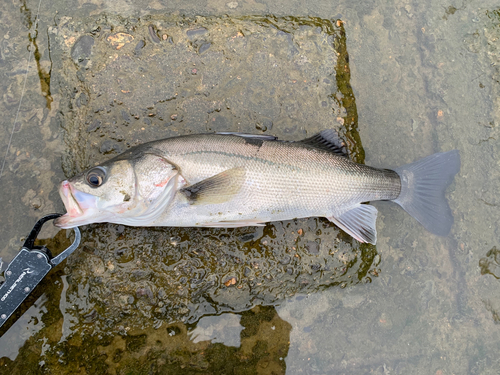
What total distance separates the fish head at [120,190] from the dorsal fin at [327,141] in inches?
48.9

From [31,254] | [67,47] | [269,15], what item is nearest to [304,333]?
[31,254]

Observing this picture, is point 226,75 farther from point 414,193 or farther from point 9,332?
point 9,332

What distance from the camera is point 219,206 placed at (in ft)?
8.85

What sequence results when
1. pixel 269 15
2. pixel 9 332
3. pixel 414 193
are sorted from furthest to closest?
pixel 269 15, pixel 414 193, pixel 9 332

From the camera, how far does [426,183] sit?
10.2 feet

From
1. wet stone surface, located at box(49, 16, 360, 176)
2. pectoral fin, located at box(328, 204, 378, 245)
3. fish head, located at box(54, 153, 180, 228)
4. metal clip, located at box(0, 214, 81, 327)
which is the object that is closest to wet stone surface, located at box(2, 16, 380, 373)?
wet stone surface, located at box(49, 16, 360, 176)

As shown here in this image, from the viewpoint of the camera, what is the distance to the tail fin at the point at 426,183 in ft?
10.2

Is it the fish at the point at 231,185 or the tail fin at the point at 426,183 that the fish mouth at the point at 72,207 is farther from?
the tail fin at the point at 426,183

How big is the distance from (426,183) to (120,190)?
106 inches

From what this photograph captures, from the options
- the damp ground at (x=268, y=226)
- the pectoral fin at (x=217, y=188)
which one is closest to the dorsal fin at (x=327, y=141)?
the damp ground at (x=268, y=226)

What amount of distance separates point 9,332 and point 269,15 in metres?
3.79

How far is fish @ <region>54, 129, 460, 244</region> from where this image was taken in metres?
2.53

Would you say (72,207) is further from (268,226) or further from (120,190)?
(268,226)

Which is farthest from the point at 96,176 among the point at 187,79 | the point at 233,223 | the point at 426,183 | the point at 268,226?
the point at 426,183
